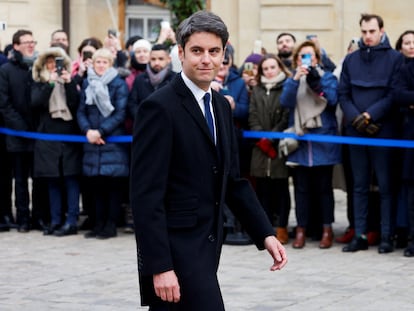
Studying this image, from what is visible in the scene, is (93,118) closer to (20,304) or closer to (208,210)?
(20,304)

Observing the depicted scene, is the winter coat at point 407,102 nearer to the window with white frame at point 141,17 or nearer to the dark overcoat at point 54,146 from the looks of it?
the dark overcoat at point 54,146

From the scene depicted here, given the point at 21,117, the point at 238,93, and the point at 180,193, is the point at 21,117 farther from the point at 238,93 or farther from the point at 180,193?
the point at 180,193

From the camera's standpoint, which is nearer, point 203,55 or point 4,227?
point 203,55

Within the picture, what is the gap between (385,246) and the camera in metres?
11.2

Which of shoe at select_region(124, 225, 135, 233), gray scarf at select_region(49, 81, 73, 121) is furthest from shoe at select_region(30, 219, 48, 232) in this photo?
gray scarf at select_region(49, 81, 73, 121)

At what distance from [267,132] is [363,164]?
1047 millimetres

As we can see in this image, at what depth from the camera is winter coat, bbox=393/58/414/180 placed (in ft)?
35.7

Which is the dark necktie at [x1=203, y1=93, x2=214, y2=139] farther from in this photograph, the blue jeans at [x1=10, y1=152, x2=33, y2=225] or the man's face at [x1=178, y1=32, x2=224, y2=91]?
the blue jeans at [x1=10, y1=152, x2=33, y2=225]

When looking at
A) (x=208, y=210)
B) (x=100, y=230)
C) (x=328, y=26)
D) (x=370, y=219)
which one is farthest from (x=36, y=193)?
(x=208, y=210)

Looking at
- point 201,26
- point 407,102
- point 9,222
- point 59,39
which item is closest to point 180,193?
point 201,26

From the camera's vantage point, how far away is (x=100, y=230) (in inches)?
487

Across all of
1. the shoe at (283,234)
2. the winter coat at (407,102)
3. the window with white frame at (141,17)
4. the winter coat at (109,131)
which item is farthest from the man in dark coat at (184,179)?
Answer: the window with white frame at (141,17)

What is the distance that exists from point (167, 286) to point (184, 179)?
0.52 meters

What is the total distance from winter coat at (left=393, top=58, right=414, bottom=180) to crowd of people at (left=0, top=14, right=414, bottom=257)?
0.04 ft
